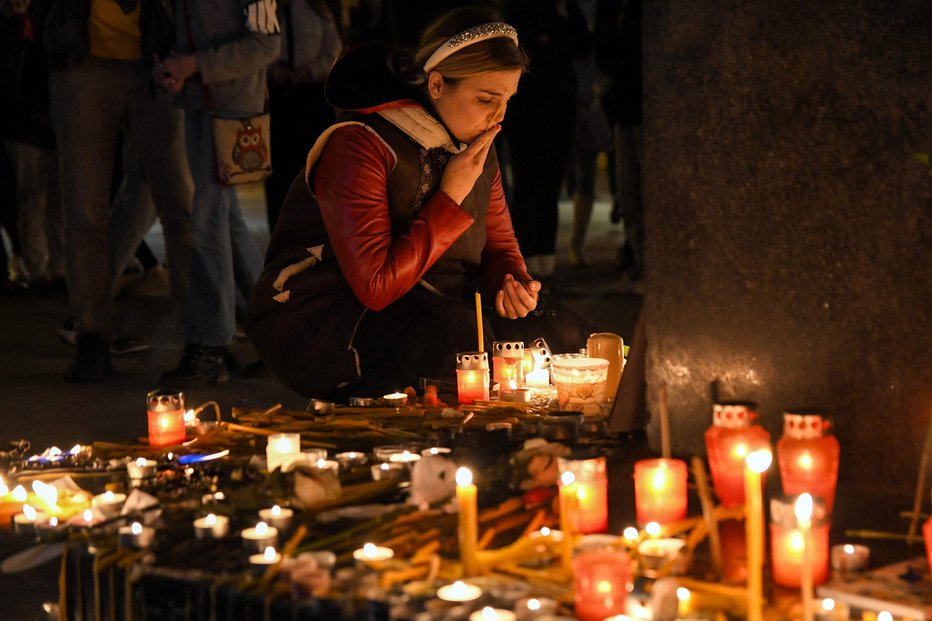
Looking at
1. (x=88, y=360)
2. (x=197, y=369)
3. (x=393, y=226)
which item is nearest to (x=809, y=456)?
(x=393, y=226)

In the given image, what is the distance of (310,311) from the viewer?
13.4 ft

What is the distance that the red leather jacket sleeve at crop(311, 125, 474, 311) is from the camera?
152 inches

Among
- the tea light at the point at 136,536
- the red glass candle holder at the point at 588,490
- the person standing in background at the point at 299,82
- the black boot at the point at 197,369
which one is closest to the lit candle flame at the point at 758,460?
the red glass candle holder at the point at 588,490

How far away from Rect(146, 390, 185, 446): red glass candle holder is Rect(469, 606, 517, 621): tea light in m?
1.44

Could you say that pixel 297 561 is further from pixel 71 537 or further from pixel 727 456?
pixel 727 456

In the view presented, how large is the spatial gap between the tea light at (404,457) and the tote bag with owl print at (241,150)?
283 centimetres

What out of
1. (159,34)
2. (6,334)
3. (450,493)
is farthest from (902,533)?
(6,334)

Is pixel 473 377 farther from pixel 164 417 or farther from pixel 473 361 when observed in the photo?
pixel 164 417

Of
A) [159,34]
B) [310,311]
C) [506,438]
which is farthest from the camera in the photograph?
[159,34]

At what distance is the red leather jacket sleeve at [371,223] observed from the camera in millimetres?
3869

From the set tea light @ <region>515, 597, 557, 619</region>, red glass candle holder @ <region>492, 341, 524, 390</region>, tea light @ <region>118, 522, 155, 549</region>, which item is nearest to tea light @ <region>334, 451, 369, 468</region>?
tea light @ <region>118, 522, 155, 549</region>

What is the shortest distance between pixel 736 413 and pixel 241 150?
350 centimetres

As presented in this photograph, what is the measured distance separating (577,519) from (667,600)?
19.4 inches

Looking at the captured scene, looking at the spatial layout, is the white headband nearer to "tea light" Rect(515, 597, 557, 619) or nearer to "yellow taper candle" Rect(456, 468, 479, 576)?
"yellow taper candle" Rect(456, 468, 479, 576)
